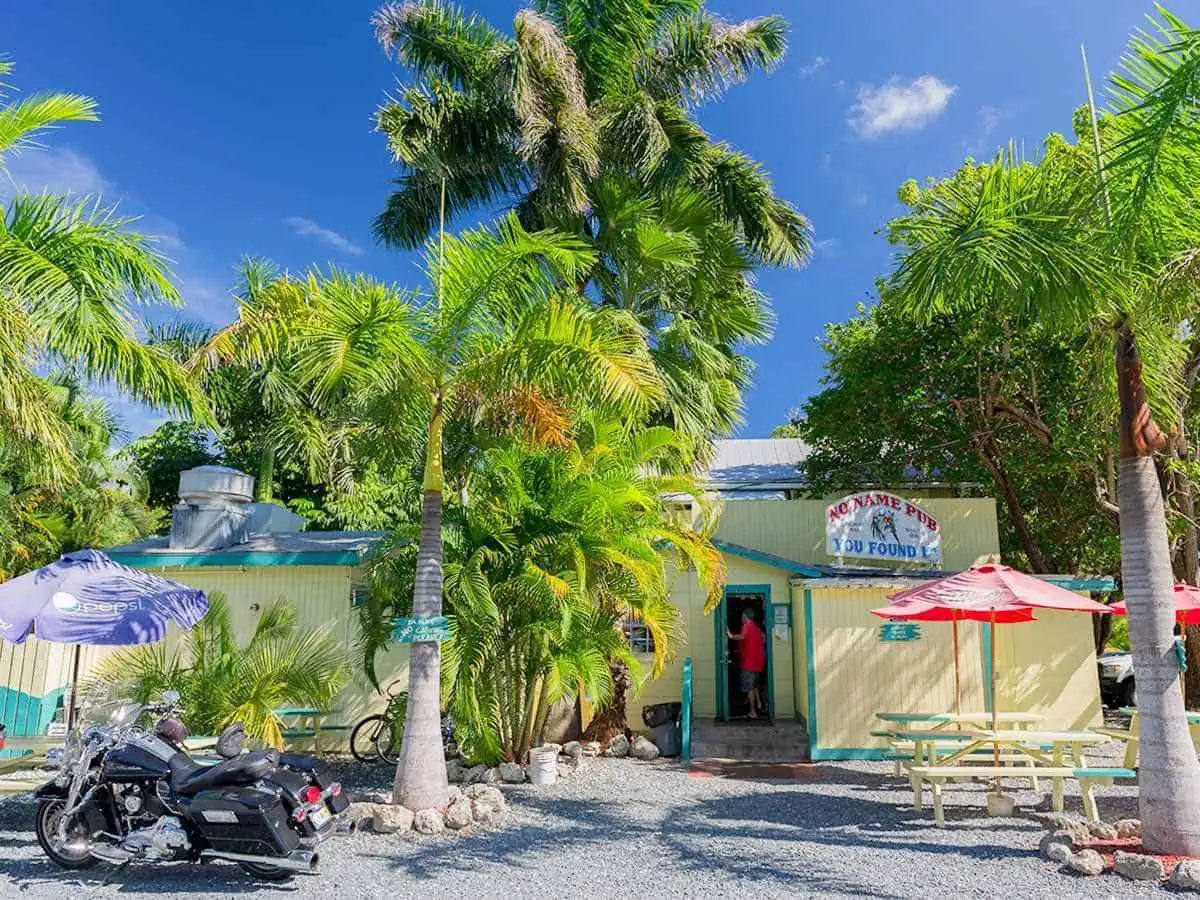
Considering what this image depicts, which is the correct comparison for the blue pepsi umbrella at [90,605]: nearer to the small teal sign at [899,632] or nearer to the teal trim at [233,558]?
the teal trim at [233,558]

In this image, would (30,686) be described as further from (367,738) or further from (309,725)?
(367,738)

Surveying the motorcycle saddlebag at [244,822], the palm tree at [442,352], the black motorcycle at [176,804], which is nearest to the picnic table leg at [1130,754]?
the palm tree at [442,352]

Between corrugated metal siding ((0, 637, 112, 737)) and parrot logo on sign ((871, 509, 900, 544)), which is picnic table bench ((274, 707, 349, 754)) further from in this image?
parrot logo on sign ((871, 509, 900, 544))

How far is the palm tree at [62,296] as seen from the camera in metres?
7.44

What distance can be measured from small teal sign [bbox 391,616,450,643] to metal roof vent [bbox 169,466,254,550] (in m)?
5.48

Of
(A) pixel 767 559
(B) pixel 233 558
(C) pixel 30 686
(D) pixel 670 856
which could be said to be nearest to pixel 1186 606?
(A) pixel 767 559

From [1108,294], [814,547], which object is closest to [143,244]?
[1108,294]

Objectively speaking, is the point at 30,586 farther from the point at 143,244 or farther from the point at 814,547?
the point at 814,547

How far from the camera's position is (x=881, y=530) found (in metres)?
12.2

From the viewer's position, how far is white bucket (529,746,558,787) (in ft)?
30.2

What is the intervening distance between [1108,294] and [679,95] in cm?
935

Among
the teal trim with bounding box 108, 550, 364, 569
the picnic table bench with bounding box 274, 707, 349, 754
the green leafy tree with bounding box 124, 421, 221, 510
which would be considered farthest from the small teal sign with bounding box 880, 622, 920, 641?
the green leafy tree with bounding box 124, 421, 221, 510

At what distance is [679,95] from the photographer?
1395 cm

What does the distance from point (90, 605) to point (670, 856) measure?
18.4ft
